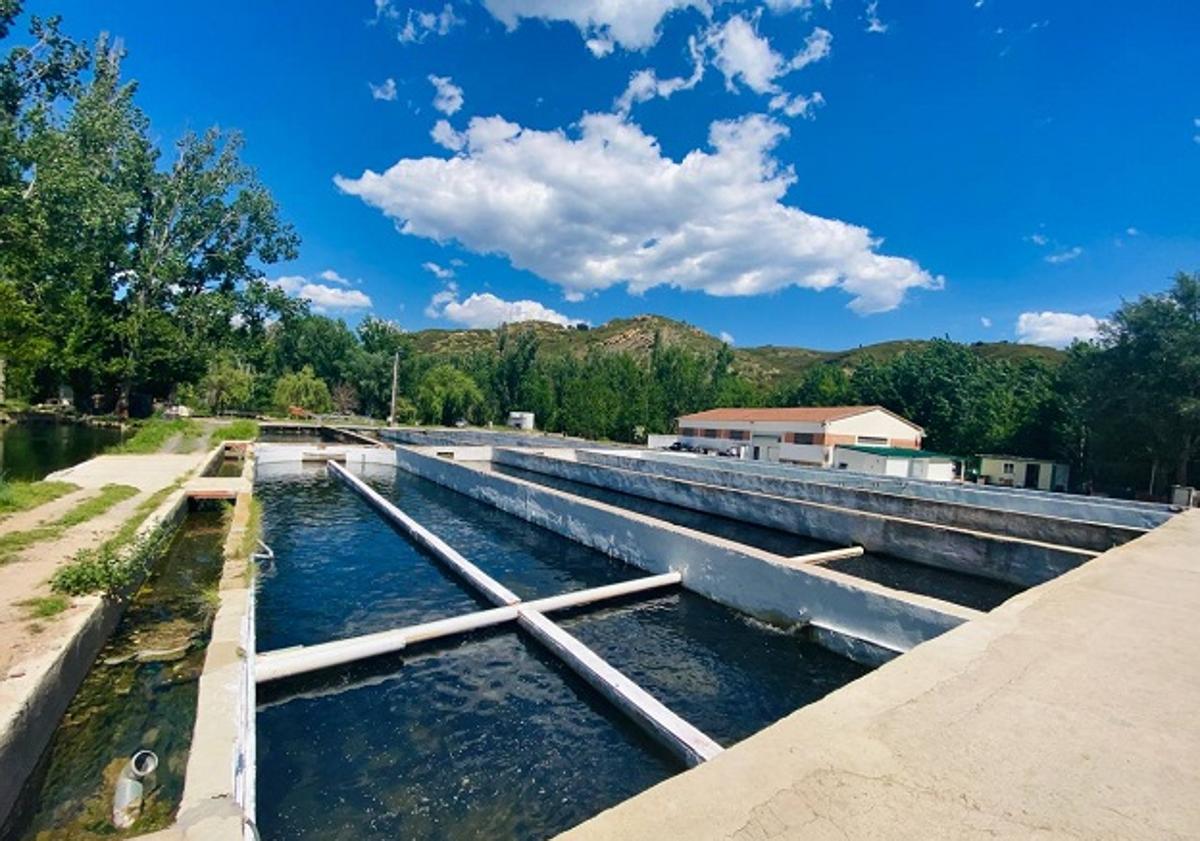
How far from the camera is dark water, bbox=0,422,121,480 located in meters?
16.1

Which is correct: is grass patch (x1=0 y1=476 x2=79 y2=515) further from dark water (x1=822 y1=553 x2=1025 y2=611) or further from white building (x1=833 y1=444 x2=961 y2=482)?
white building (x1=833 y1=444 x2=961 y2=482)

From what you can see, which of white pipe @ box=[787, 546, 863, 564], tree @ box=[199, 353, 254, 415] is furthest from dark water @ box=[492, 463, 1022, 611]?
tree @ box=[199, 353, 254, 415]

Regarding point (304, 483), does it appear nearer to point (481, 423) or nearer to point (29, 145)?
point (29, 145)

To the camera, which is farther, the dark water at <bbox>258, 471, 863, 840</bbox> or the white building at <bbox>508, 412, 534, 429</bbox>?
the white building at <bbox>508, 412, 534, 429</bbox>

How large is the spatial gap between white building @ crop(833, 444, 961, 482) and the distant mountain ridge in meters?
57.2

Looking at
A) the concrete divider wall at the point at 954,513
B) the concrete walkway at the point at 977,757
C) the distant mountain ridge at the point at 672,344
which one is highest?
the distant mountain ridge at the point at 672,344

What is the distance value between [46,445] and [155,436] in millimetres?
4128

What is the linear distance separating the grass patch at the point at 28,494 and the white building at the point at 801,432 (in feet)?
107

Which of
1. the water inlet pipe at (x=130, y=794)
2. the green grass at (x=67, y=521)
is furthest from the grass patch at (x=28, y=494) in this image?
the water inlet pipe at (x=130, y=794)

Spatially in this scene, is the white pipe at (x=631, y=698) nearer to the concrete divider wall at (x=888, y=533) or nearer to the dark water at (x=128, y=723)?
the dark water at (x=128, y=723)

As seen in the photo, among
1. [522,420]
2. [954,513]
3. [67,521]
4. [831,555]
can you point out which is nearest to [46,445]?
[67,521]

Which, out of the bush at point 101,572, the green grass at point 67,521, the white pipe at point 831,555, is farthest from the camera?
the white pipe at point 831,555

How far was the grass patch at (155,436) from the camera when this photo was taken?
64.5ft

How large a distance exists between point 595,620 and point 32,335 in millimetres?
Result: 15551
